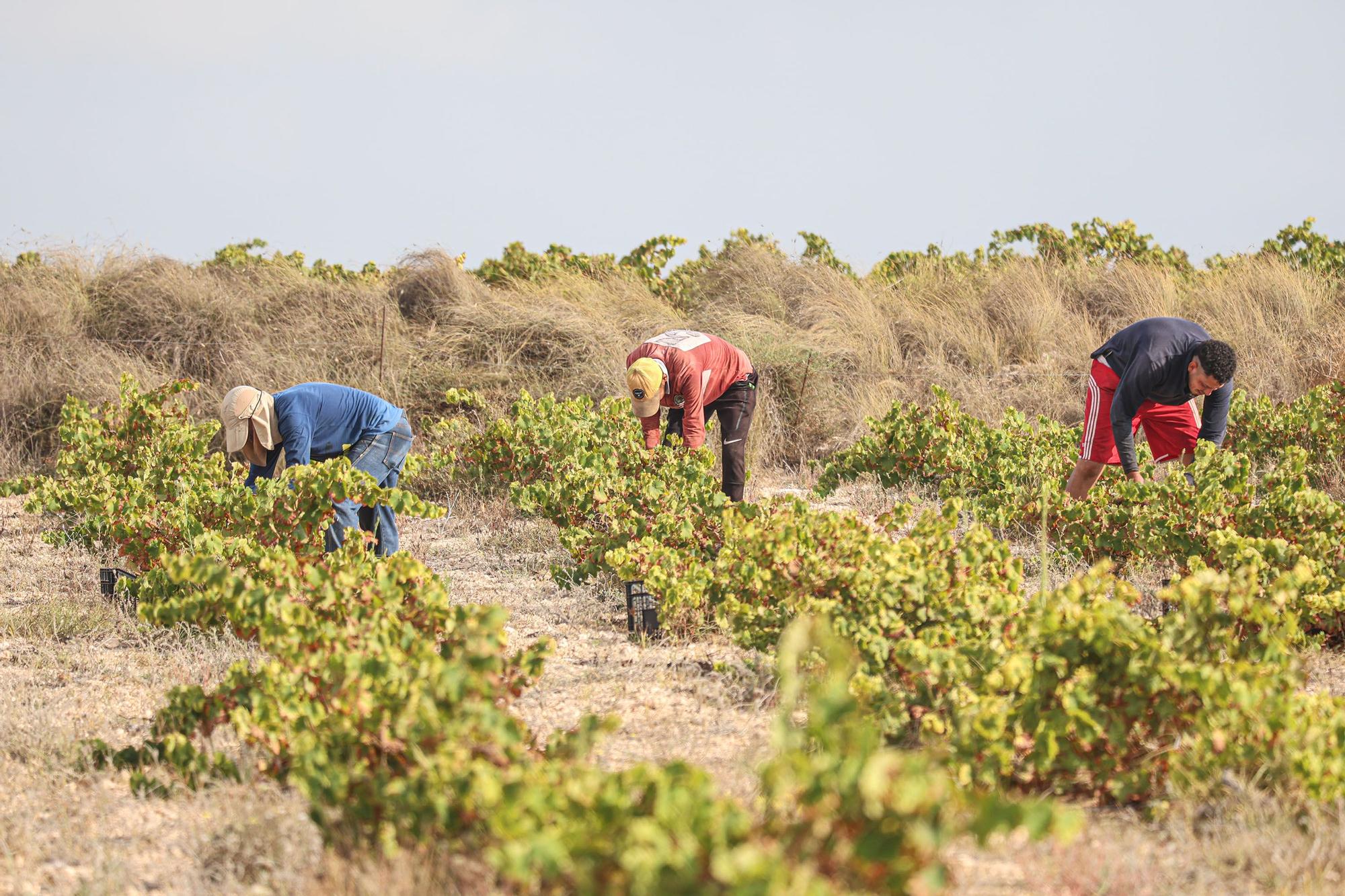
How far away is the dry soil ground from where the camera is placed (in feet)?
8.45

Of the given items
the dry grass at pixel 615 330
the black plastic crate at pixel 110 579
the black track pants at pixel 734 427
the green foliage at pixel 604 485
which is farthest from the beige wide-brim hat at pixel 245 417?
the dry grass at pixel 615 330

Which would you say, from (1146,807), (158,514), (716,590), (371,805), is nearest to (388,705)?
(371,805)

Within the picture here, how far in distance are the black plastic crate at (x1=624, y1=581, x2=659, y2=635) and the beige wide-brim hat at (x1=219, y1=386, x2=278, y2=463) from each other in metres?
1.82

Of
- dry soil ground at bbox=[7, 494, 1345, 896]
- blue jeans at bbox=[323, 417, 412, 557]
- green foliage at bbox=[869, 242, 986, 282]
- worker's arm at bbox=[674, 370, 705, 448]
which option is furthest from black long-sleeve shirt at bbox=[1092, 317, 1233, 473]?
green foliage at bbox=[869, 242, 986, 282]

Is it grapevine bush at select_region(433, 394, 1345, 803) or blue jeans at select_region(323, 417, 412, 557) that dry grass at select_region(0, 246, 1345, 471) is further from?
grapevine bush at select_region(433, 394, 1345, 803)

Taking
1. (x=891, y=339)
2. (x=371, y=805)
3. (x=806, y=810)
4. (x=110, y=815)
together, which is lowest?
(x=110, y=815)

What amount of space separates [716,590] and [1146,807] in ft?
5.23

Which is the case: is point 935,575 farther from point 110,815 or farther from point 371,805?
point 110,815

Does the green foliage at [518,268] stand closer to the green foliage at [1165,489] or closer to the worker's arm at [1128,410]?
the green foliage at [1165,489]

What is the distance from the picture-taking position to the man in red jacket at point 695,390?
589 cm

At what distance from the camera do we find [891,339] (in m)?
12.1

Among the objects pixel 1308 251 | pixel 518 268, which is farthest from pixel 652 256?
pixel 1308 251

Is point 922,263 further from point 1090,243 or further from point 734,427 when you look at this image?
point 734,427

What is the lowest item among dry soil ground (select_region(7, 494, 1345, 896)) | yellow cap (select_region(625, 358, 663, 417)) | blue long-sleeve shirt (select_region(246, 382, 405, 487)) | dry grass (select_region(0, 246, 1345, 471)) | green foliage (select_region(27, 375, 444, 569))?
dry soil ground (select_region(7, 494, 1345, 896))
